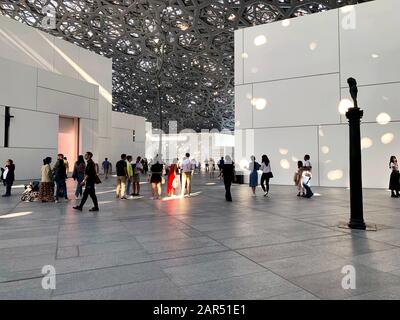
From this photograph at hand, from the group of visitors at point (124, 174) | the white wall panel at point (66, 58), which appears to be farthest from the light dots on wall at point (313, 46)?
the white wall panel at point (66, 58)

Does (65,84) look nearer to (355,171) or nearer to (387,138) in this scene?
(387,138)

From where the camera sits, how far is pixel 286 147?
672 inches

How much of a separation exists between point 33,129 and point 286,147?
15755mm

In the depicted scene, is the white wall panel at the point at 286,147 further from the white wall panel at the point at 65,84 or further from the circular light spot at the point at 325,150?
the white wall panel at the point at 65,84

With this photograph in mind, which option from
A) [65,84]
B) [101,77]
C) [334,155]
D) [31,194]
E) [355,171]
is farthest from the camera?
[101,77]

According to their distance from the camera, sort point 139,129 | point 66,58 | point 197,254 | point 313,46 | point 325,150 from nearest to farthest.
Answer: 1. point 197,254
2. point 325,150
3. point 313,46
4. point 66,58
5. point 139,129

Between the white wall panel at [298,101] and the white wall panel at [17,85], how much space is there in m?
14.1

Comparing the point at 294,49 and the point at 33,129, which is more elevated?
the point at 294,49

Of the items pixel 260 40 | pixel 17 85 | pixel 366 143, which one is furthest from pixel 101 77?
pixel 366 143

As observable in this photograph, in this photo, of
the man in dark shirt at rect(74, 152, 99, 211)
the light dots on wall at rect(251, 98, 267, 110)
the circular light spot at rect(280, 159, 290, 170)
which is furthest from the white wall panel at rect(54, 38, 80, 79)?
the man in dark shirt at rect(74, 152, 99, 211)

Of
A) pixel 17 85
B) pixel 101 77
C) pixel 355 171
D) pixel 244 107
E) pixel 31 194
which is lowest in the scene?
pixel 31 194
